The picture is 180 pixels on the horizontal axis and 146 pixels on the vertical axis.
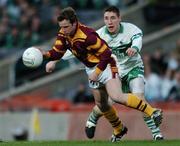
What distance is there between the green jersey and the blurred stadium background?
5.62m

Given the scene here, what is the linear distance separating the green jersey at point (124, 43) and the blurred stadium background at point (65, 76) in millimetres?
5616

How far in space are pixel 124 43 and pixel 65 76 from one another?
33.8 ft

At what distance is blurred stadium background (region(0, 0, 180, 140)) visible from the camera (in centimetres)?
2430

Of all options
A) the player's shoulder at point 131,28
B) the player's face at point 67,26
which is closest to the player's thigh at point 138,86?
the player's shoulder at point 131,28

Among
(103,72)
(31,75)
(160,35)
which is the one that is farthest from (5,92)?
(103,72)

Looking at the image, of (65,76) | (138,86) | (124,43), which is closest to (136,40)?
(124,43)

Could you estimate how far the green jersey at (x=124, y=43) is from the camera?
1725 centimetres

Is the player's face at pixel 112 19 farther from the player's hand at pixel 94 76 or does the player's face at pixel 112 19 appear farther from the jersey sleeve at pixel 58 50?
the player's hand at pixel 94 76

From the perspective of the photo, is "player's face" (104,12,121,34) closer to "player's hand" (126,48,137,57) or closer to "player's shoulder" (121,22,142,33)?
"player's shoulder" (121,22,142,33)

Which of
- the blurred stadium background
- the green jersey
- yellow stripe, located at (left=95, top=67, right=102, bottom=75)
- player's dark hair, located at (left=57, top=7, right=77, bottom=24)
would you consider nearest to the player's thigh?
the green jersey

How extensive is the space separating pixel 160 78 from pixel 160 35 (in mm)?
3240

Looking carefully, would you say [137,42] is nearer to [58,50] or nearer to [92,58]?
[92,58]

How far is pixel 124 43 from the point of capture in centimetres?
1731

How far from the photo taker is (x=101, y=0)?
2939 cm
